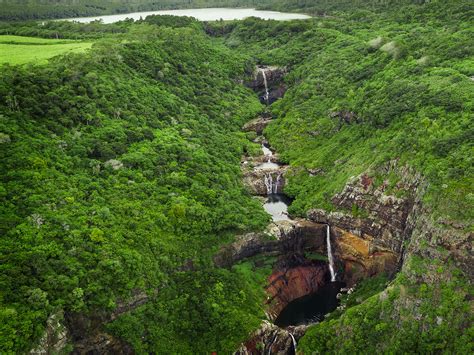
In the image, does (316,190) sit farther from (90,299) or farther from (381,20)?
(381,20)

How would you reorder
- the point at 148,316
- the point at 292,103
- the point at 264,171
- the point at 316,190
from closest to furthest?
the point at 148,316, the point at 316,190, the point at 264,171, the point at 292,103

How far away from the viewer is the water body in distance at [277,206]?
85812 millimetres

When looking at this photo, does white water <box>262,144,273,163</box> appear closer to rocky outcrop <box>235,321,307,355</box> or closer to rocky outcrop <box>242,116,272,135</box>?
rocky outcrop <box>242,116,272,135</box>

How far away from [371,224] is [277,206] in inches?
759

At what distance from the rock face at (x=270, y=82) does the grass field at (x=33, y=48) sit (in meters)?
44.9

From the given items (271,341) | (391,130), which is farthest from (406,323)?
(391,130)

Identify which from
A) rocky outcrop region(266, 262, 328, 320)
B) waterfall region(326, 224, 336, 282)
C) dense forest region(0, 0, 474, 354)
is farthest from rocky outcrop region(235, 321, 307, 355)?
waterfall region(326, 224, 336, 282)

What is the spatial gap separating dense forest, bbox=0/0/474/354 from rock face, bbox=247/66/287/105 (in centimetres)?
1235

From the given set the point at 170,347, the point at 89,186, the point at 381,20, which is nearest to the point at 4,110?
the point at 89,186

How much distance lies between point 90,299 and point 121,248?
27.1 ft

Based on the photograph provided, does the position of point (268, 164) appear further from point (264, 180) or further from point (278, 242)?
point (278, 242)

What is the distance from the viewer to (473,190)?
61.6 metres

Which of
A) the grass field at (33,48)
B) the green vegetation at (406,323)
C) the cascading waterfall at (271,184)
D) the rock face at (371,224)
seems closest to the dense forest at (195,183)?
the green vegetation at (406,323)

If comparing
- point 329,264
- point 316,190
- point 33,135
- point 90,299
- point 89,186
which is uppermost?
point 33,135
